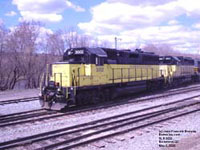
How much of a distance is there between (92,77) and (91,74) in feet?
0.63

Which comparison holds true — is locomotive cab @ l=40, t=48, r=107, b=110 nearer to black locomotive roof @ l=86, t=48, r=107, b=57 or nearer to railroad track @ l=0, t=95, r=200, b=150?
black locomotive roof @ l=86, t=48, r=107, b=57

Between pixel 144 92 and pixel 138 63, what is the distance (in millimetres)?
3010

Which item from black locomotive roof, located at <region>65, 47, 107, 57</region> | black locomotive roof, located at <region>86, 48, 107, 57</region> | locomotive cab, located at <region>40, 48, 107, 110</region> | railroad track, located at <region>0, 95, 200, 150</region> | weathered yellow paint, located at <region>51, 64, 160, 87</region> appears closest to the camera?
railroad track, located at <region>0, 95, 200, 150</region>

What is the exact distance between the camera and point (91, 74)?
1508 centimetres

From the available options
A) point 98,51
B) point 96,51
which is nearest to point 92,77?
point 96,51

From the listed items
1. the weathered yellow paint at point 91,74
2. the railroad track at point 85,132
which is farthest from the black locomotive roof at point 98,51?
the railroad track at point 85,132

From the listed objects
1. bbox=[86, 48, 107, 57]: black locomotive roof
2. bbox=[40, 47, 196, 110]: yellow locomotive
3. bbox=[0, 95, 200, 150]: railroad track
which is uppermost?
bbox=[86, 48, 107, 57]: black locomotive roof

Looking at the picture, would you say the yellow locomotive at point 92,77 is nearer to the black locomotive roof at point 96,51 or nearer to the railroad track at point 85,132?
the black locomotive roof at point 96,51

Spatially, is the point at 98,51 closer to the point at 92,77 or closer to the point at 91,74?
the point at 91,74

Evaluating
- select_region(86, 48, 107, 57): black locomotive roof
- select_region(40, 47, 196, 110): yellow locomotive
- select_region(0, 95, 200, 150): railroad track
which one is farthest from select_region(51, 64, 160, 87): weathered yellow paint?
select_region(0, 95, 200, 150): railroad track

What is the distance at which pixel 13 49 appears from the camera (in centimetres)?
3781

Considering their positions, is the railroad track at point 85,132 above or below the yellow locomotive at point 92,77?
below

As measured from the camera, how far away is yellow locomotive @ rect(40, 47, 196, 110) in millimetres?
13742

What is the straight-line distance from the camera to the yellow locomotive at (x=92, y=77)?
45.1 feet
